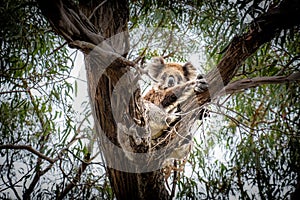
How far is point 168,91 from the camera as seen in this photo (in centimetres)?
224

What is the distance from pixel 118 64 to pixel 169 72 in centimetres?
127

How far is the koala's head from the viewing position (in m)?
2.50

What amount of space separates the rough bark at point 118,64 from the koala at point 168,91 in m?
0.11

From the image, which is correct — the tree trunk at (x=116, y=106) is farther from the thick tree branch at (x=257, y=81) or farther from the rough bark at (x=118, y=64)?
the thick tree branch at (x=257, y=81)

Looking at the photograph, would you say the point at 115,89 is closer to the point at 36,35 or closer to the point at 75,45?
the point at 75,45

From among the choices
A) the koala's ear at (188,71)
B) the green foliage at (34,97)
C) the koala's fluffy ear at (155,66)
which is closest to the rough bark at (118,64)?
the green foliage at (34,97)

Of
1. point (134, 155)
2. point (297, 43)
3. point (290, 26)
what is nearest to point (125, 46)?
point (134, 155)

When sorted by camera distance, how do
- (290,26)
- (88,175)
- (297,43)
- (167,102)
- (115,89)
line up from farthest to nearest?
(88,175) → (167,102) → (297,43) → (115,89) → (290,26)

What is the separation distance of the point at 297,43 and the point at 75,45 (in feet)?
4.36

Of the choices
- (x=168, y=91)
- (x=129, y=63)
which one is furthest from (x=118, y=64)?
(x=168, y=91)

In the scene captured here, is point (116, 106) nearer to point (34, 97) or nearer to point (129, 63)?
point (129, 63)

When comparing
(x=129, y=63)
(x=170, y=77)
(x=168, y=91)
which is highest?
(x=170, y=77)

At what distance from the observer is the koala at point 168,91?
1.81m

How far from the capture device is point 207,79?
1624 mm
